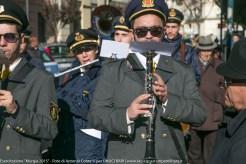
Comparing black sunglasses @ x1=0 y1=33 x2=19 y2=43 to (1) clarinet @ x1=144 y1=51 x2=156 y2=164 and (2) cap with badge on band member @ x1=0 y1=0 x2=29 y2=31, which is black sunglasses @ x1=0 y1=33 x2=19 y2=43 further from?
(1) clarinet @ x1=144 y1=51 x2=156 y2=164

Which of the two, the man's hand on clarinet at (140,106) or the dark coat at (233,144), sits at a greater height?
the man's hand on clarinet at (140,106)

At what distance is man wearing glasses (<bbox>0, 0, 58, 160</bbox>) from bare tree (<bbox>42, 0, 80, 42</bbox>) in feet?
133

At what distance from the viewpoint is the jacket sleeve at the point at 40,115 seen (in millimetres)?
3400

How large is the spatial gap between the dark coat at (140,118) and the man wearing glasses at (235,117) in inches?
13.9

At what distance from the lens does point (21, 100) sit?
3.56 m

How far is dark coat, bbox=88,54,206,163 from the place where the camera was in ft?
11.3

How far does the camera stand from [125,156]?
3535 millimetres

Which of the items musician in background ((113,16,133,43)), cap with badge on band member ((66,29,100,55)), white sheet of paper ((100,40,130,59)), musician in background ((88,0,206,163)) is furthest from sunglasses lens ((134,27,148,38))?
musician in background ((113,16,133,43))

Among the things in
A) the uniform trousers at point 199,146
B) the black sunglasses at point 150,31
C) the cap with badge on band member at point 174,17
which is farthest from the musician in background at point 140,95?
the uniform trousers at point 199,146

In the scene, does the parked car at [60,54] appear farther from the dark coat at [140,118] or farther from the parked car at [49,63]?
the dark coat at [140,118]

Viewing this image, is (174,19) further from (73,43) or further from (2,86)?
(2,86)

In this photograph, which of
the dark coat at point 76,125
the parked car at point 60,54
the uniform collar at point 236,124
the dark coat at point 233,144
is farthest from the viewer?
the parked car at point 60,54

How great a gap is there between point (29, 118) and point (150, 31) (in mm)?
965

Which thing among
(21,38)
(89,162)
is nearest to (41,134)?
(21,38)
